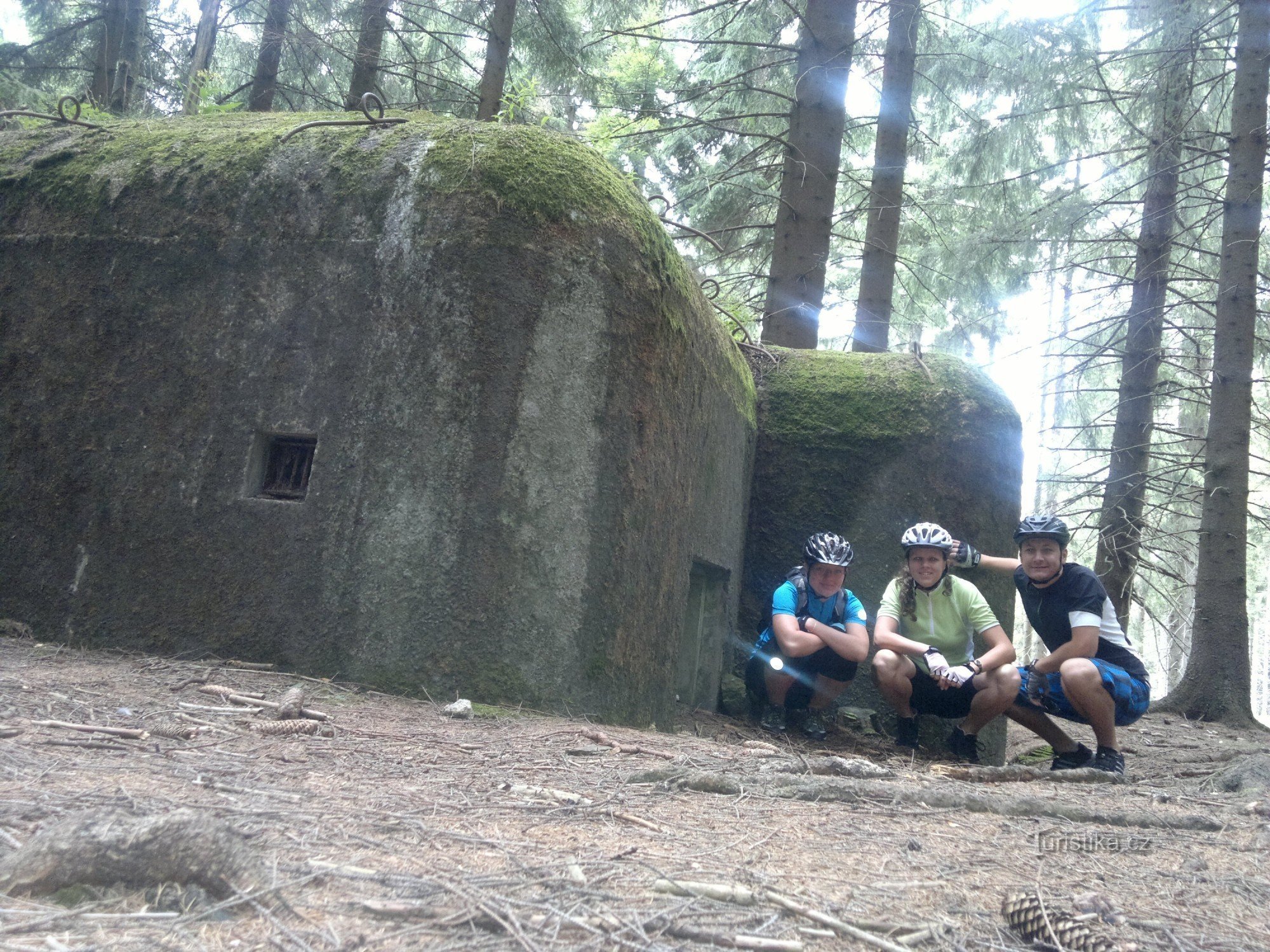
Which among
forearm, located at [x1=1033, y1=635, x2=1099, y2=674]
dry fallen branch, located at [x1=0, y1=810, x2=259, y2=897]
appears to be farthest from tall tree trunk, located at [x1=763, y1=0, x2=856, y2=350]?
dry fallen branch, located at [x1=0, y1=810, x2=259, y2=897]

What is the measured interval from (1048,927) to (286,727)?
108 inches

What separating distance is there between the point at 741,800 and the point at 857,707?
400cm

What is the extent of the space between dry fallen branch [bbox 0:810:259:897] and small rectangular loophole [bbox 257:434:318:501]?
3.06 meters

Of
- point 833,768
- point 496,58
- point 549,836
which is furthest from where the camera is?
point 496,58

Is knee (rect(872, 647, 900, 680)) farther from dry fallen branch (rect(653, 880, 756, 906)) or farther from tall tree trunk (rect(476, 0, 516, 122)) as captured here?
tall tree trunk (rect(476, 0, 516, 122))

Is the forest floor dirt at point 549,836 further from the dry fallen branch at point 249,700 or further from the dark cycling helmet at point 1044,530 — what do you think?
the dark cycling helmet at point 1044,530

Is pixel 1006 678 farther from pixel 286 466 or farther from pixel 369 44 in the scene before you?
pixel 369 44

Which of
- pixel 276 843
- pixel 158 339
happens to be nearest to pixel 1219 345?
pixel 158 339

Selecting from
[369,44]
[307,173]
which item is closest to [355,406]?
[307,173]

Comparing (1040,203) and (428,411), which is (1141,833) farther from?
(1040,203)

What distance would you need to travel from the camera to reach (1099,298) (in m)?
11.6

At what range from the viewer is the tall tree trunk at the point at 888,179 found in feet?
37.9

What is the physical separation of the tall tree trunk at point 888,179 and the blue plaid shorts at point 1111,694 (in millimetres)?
6290

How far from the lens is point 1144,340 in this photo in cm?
1154
